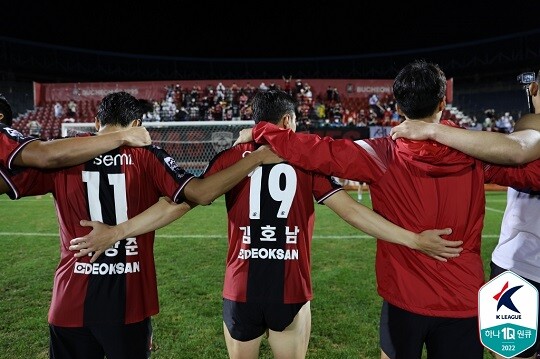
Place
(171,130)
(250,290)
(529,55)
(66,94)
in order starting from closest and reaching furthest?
(250,290) < (171,130) < (66,94) < (529,55)

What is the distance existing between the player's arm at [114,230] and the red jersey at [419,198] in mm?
691

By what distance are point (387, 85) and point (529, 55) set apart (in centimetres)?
1648

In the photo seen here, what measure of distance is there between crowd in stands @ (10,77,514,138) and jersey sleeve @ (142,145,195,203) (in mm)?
20059

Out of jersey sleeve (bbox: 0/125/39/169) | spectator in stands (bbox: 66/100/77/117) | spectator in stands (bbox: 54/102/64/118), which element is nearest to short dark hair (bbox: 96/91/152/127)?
jersey sleeve (bbox: 0/125/39/169)

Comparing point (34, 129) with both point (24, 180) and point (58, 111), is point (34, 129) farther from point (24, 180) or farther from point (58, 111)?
point (24, 180)

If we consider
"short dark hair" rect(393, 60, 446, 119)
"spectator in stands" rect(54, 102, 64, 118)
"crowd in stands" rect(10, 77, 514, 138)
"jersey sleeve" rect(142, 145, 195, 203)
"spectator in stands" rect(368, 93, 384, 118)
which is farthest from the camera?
"spectator in stands" rect(54, 102, 64, 118)

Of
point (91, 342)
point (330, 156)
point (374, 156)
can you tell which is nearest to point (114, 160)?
point (91, 342)

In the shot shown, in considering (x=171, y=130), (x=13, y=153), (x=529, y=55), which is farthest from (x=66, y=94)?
(x=529, y=55)

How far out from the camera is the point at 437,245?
1847 mm

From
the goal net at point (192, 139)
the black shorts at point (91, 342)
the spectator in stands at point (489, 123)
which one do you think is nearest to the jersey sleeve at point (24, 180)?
the black shorts at point (91, 342)

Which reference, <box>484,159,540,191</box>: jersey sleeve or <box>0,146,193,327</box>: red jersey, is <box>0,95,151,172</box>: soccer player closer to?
<box>0,146,193,327</box>: red jersey

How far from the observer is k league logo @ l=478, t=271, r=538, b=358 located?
1861mm

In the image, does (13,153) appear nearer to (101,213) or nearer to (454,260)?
(101,213)

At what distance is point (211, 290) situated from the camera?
5.28m
